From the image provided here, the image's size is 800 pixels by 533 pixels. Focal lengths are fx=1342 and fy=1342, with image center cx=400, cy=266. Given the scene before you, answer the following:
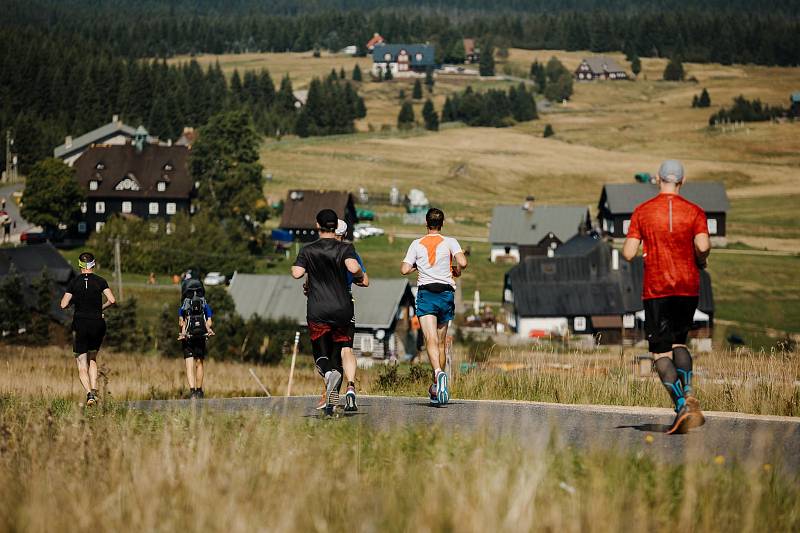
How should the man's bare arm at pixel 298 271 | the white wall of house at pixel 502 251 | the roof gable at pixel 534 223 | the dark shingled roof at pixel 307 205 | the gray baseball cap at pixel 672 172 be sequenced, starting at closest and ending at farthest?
1. the gray baseball cap at pixel 672 172
2. the man's bare arm at pixel 298 271
3. the white wall of house at pixel 502 251
4. the roof gable at pixel 534 223
5. the dark shingled roof at pixel 307 205

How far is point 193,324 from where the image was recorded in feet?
56.6

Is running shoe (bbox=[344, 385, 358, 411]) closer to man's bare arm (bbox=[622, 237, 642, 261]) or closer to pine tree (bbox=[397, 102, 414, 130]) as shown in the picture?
man's bare arm (bbox=[622, 237, 642, 261])

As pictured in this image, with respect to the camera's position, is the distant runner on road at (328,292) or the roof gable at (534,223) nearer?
the distant runner on road at (328,292)

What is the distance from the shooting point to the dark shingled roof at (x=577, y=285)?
7475 cm

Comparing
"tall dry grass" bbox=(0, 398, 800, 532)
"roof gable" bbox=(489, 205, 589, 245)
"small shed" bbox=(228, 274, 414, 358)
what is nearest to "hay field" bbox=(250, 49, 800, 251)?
"roof gable" bbox=(489, 205, 589, 245)

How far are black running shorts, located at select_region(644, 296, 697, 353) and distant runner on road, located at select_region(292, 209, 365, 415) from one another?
9.89ft

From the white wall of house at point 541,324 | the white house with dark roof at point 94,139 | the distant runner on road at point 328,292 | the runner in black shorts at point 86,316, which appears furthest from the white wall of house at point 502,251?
the distant runner on road at point 328,292

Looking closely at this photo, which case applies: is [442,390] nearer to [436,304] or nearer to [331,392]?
[436,304]

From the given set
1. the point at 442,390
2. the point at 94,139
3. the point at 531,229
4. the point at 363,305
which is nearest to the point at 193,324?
the point at 442,390

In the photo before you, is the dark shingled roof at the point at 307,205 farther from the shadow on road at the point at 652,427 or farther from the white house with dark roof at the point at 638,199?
the shadow on road at the point at 652,427

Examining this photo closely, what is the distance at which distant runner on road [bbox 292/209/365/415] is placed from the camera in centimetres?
1291

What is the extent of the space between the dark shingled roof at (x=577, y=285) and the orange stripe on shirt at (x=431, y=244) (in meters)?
59.4

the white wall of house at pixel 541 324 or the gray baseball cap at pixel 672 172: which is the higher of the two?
the gray baseball cap at pixel 672 172

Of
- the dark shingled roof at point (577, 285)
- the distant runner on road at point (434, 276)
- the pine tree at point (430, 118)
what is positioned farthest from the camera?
the pine tree at point (430, 118)
